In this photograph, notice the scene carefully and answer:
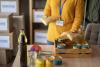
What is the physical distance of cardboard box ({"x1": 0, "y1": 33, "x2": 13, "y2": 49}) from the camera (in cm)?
354

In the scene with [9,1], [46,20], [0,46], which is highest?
[9,1]

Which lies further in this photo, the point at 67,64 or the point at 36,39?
the point at 36,39

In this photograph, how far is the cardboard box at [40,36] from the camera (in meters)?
3.95

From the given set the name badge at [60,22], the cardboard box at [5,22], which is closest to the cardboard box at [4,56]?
the cardboard box at [5,22]

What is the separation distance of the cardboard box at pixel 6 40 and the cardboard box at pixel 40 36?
0.57 metres

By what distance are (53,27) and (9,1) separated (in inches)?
63.7

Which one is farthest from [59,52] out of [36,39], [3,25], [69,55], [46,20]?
[36,39]

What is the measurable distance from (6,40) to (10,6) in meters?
0.62

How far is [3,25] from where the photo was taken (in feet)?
11.5

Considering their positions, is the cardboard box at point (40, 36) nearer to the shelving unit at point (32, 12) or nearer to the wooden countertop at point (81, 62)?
the shelving unit at point (32, 12)

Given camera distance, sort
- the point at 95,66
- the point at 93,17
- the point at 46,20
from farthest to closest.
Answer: the point at 93,17 → the point at 46,20 → the point at 95,66

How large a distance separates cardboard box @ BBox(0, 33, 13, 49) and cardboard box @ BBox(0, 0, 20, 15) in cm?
46

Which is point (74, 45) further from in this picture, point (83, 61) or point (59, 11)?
point (59, 11)

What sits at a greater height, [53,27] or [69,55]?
[53,27]
